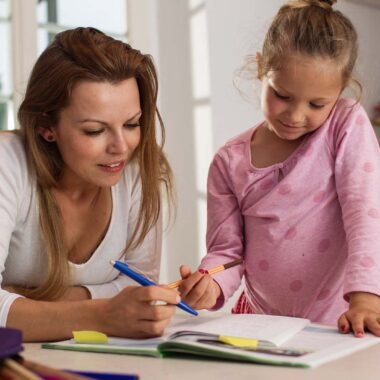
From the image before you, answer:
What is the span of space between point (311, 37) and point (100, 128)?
426 mm

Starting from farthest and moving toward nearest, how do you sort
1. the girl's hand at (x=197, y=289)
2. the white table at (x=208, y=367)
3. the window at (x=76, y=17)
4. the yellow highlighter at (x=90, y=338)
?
the window at (x=76, y=17) → the girl's hand at (x=197, y=289) → the yellow highlighter at (x=90, y=338) → the white table at (x=208, y=367)

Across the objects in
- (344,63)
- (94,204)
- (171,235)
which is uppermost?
(344,63)

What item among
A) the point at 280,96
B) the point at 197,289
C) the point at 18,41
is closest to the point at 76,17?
the point at 18,41

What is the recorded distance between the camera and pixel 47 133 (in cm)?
150

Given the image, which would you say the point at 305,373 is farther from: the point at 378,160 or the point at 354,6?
the point at 354,6

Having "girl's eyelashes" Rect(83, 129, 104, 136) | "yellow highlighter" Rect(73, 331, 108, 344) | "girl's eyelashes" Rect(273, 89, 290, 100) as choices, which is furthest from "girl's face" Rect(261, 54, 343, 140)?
"yellow highlighter" Rect(73, 331, 108, 344)

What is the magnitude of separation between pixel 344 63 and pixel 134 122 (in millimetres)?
409

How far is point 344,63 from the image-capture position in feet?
4.87

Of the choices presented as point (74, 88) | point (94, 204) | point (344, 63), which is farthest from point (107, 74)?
point (344, 63)

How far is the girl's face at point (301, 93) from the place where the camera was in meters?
1.42

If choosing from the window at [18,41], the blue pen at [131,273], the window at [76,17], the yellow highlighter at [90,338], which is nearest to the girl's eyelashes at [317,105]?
the blue pen at [131,273]

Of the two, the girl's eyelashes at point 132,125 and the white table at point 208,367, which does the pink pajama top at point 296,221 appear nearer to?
the girl's eyelashes at point 132,125

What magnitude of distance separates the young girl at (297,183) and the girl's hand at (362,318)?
15cm

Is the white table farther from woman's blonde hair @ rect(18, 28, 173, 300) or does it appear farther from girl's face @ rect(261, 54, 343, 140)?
girl's face @ rect(261, 54, 343, 140)
